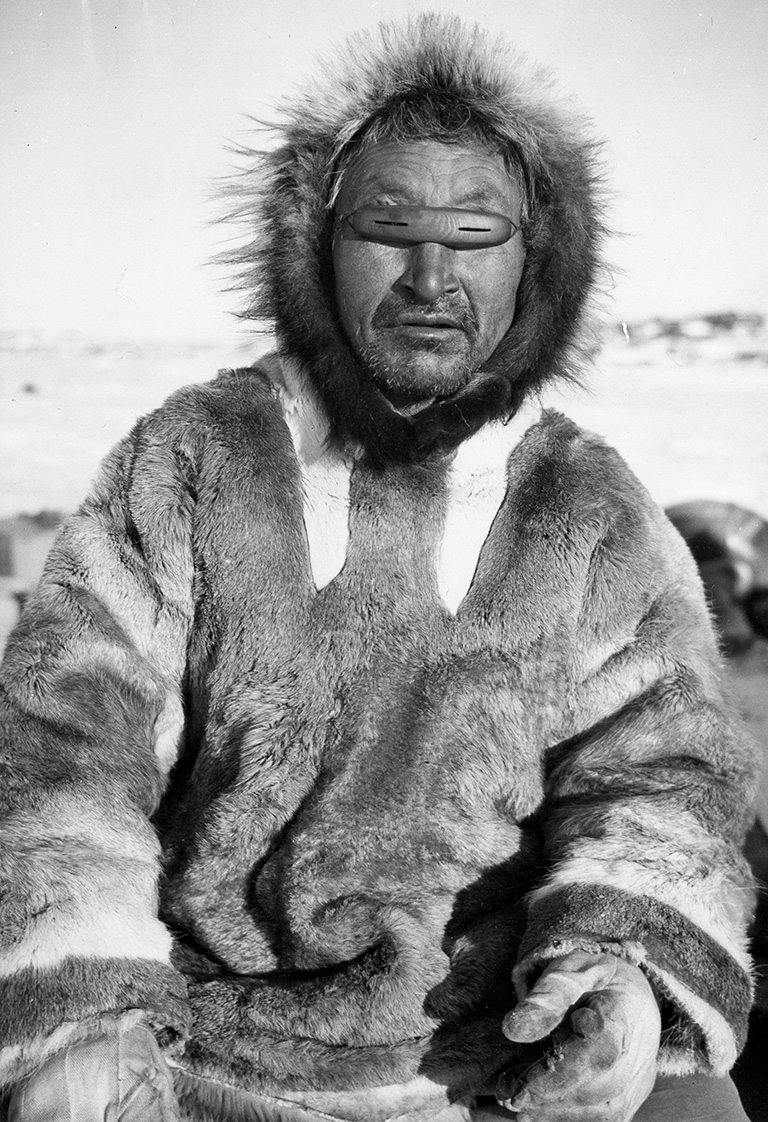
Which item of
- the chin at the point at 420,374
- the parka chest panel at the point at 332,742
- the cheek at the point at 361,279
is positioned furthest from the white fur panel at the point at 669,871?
the cheek at the point at 361,279

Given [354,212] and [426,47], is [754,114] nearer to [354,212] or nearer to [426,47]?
[426,47]

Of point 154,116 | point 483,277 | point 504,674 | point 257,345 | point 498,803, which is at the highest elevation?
point 154,116

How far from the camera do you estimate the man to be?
126cm

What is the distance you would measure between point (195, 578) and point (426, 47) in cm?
75

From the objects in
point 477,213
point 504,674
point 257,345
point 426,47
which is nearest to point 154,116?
point 257,345

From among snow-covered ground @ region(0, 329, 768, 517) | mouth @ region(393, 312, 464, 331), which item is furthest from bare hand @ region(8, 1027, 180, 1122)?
snow-covered ground @ region(0, 329, 768, 517)

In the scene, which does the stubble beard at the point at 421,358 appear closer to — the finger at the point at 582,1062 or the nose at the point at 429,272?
the nose at the point at 429,272

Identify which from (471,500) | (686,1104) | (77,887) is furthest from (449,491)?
(686,1104)

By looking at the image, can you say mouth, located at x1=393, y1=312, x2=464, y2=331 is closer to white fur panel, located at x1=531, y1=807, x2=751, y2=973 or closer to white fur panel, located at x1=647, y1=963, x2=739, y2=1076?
white fur panel, located at x1=531, y1=807, x2=751, y2=973

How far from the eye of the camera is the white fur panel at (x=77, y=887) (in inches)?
48.4

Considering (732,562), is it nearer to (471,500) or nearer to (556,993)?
(471,500)

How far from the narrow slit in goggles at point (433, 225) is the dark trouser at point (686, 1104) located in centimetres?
105

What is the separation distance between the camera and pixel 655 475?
7.55 ft

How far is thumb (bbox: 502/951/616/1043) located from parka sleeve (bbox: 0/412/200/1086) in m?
0.38
